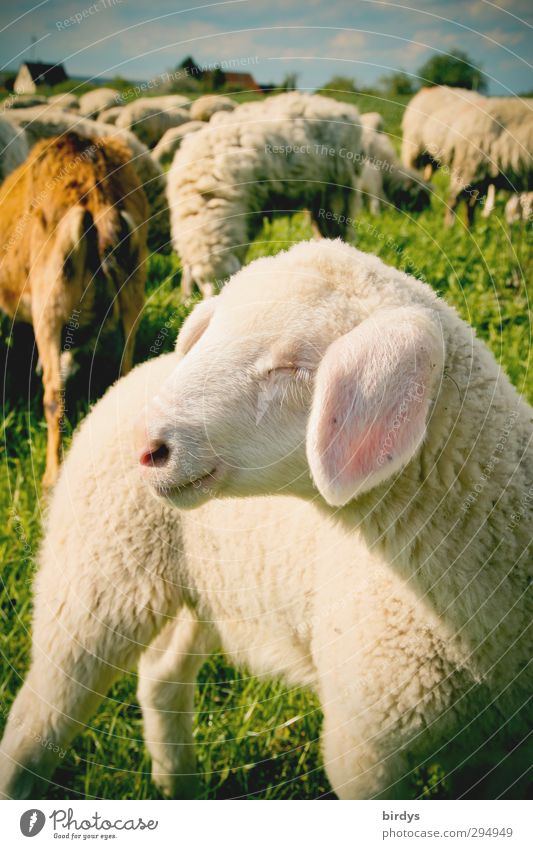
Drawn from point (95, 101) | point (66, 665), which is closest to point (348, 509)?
point (66, 665)

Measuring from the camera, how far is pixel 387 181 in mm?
7250

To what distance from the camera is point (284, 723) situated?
9.90 ft

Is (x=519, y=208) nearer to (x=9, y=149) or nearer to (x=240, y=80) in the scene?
(x=240, y=80)

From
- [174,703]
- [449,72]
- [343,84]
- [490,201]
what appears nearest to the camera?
[174,703]

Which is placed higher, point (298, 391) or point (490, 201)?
point (490, 201)

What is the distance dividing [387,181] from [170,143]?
7.20ft

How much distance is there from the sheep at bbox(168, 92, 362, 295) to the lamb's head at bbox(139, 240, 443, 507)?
86.3 inches

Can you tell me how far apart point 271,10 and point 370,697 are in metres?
2.09

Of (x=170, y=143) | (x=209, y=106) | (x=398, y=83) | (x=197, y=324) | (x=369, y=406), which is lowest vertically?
(x=369, y=406)

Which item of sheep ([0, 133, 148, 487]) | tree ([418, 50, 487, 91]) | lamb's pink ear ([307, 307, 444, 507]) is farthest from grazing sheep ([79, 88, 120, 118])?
lamb's pink ear ([307, 307, 444, 507])

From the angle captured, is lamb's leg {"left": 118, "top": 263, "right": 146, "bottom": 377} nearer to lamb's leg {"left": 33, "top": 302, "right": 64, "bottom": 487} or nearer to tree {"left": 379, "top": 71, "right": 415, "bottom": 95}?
lamb's leg {"left": 33, "top": 302, "right": 64, "bottom": 487}

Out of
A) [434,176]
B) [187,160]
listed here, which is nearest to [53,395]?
[187,160]

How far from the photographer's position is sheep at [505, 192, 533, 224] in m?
5.10
